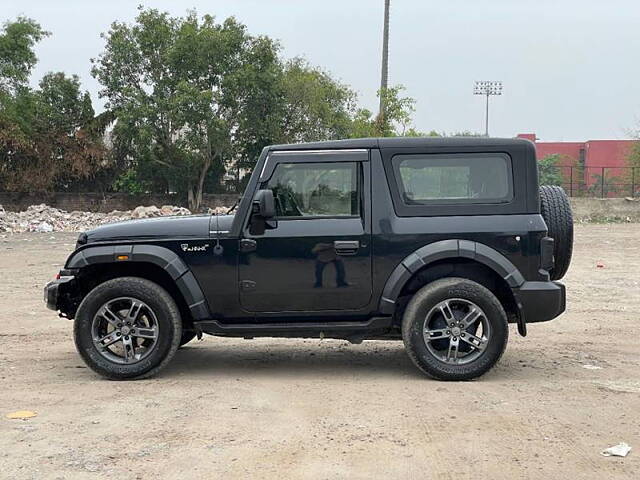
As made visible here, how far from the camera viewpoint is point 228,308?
7.02m

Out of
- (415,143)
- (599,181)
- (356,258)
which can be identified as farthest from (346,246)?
(599,181)

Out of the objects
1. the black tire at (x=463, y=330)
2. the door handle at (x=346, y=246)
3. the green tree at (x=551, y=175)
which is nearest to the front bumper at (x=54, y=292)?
the door handle at (x=346, y=246)

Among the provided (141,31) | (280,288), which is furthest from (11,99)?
(280,288)

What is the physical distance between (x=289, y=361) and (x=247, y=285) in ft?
4.41

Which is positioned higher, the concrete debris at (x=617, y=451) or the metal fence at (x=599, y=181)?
the metal fence at (x=599, y=181)

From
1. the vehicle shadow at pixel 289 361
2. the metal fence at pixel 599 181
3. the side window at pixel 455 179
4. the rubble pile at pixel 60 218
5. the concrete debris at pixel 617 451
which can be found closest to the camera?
the concrete debris at pixel 617 451

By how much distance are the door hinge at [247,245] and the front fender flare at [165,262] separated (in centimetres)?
52

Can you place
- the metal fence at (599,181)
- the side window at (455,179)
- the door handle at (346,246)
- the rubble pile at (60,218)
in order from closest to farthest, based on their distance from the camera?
the door handle at (346,246) → the side window at (455,179) → the rubble pile at (60,218) → the metal fence at (599,181)

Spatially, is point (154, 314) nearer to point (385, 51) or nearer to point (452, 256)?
point (452, 256)

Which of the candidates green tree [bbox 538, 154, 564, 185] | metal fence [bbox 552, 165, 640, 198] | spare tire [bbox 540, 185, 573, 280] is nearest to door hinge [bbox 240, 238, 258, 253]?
spare tire [bbox 540, 185, 573, 280]

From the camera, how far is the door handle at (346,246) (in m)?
6.87

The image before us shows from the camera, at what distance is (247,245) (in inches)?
273

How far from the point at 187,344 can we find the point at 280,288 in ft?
7.89

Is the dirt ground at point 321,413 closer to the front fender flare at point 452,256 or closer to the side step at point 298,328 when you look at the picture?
the side step at point 298,328
